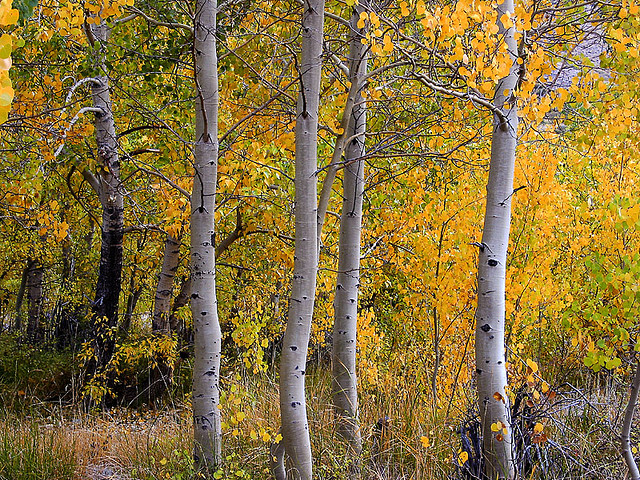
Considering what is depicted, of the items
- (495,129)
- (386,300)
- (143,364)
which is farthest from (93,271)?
(495,129)

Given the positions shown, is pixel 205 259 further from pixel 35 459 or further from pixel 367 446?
pixel 35 459

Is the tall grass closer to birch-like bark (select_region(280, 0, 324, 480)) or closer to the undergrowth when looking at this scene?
the undergrowth

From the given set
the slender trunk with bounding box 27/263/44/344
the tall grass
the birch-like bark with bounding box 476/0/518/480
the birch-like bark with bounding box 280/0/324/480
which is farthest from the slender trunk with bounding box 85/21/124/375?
the slender trunk with bounding box 27/263/44/344

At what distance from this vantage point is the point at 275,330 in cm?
916

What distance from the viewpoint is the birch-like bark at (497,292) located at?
3008 millimetres

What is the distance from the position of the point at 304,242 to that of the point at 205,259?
682 millimetres

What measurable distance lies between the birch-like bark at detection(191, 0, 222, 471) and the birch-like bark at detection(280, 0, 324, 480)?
1.76 feet

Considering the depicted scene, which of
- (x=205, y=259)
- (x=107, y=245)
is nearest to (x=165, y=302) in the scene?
(x=107, y=245)

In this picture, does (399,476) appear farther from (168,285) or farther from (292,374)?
(168,285)

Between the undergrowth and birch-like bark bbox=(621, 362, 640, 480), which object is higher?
birch-like bark bbox=(621, 362, 640, 480)

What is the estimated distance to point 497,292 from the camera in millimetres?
3086

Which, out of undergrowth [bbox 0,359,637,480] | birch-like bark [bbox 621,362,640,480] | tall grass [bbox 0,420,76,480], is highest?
birch-like bark [bbox 621,362,640,480]

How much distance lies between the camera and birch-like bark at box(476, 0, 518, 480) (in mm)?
3008

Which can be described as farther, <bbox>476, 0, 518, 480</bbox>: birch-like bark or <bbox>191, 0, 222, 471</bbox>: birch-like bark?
<bbox>191, 0, 222, 471</bbox>: birch-like bark
